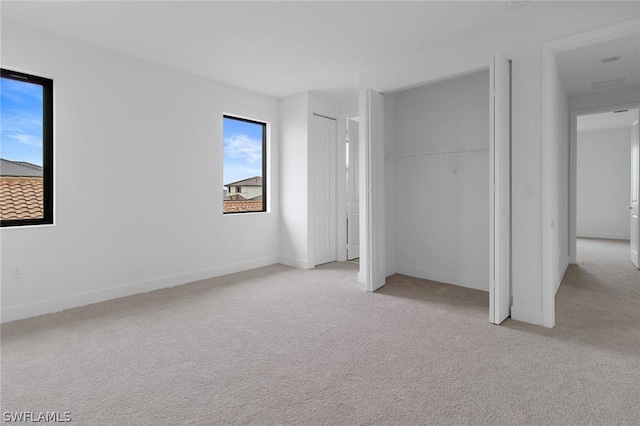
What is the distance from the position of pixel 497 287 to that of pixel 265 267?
3368 millimetres

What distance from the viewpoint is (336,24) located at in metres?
3.14

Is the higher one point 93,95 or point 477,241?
point 93,95

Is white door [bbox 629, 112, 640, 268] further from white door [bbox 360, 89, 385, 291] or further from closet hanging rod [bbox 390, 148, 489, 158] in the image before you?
white door [bbox 360, 89, 385, 291]

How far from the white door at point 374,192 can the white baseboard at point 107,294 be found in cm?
206

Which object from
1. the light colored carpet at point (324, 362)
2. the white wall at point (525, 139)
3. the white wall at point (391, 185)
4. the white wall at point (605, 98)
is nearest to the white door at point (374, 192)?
the light colored carpet at point (324, 362)

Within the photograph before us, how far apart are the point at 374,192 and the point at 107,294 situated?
10.5 ft

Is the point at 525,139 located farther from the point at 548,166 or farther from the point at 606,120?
the point at 606,120

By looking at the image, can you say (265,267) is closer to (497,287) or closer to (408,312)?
(408,312)

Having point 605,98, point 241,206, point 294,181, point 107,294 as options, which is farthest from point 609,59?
point 107,294

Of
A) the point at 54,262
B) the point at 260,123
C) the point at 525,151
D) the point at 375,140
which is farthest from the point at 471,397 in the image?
the point at 260,123

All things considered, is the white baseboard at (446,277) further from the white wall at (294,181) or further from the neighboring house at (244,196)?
the neighboring house at (244,196)

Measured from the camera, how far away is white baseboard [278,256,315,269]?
17.4 feet

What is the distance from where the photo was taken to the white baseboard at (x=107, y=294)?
10.4ft

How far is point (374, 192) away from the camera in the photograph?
408cm
